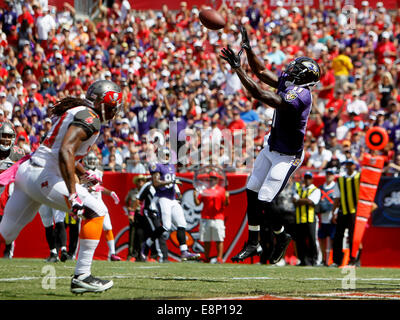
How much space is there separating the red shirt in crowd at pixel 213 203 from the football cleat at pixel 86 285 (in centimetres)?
724

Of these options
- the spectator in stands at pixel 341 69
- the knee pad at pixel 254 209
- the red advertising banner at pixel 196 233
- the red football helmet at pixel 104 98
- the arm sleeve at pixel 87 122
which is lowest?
the red advertising banner at pixel 196 233

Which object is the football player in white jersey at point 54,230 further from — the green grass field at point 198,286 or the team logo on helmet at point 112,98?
the team logo on helmet at point 112,98

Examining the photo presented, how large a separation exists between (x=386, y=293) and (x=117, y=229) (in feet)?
26.7

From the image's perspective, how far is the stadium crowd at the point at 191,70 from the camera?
14.3 metres

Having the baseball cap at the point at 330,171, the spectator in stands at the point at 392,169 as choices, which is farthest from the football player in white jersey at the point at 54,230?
the spectator in stands at the point at 392,169

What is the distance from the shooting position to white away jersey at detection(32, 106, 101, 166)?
5.58 m

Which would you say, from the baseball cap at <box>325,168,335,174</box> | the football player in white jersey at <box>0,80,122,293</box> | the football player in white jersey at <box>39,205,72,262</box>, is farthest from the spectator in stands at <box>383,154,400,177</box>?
the football player in white jersey at <box>0,80,122,293</box>

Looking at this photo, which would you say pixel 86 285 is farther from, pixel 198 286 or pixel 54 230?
pixel 54 230

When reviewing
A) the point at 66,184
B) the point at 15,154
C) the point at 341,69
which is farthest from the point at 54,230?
the point at 341,69

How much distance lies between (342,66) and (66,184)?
11.7m

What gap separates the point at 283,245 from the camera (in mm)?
7672

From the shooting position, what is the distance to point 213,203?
13.1 metres

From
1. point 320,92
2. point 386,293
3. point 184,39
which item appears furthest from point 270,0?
point 386,293
